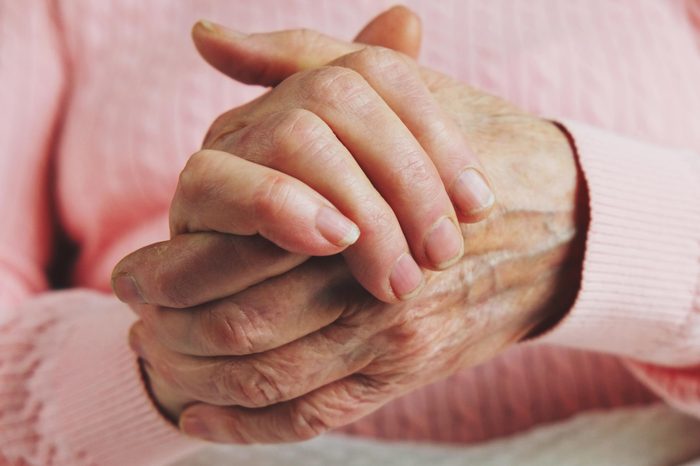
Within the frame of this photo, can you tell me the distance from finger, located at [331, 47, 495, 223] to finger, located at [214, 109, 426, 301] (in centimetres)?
3

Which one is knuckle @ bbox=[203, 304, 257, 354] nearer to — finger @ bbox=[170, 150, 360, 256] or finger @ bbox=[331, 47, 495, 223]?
finger @ bbox=[170, 150, 360, 256]

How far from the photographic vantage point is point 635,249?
66 cm

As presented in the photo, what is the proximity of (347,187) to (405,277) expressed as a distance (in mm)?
73

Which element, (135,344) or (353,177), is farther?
(135,344)

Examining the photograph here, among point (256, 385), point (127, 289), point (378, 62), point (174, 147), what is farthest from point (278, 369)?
point (174, 147)

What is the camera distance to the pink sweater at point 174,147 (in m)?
0.71

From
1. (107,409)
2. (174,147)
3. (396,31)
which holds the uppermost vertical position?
(396,31)

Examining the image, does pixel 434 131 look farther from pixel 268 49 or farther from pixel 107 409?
pixel 107 409

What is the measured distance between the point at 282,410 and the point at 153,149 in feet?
1.33

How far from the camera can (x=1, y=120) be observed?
0.92 meters

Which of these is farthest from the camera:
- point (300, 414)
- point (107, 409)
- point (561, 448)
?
point (561, 448)

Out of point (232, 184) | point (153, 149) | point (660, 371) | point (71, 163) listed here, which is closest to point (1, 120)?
point (71, 163)

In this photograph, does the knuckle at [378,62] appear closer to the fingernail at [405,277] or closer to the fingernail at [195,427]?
the fingernail at [405,277]

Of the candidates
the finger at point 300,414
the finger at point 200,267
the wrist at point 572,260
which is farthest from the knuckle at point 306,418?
the wrist at point 572,260
